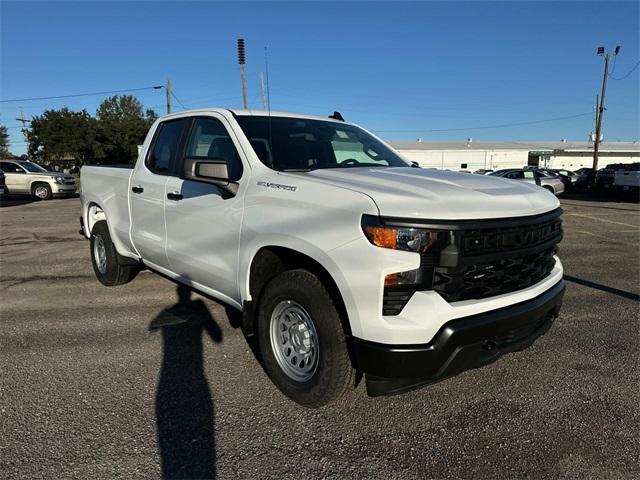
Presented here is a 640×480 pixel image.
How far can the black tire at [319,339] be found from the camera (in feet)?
8.57

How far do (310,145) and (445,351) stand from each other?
2107 mm

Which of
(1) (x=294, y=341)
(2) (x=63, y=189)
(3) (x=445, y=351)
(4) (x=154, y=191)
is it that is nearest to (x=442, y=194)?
(3) (x=445, y=351)

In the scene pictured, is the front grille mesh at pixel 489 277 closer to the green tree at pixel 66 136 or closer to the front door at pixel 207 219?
the front door at pixel 207 219

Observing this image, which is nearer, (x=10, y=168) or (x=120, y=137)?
(x=10, y=168)

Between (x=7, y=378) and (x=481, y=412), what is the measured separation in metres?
3.38

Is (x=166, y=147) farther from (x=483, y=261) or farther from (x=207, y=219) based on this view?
(x=483, y=261)

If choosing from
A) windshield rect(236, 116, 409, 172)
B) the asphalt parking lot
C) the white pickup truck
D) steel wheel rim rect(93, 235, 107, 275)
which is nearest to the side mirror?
the white pickup truck

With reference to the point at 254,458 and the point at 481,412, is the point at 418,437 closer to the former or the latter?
the point at 481,412

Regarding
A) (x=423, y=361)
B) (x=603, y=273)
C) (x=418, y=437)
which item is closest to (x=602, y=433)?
(x=418, y=437)

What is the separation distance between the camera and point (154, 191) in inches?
169

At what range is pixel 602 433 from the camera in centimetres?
274

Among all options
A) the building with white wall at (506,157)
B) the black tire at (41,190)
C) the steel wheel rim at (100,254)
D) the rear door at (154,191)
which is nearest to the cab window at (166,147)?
the rear door at (154,191)

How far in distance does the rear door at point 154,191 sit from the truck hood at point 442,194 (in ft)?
5.70

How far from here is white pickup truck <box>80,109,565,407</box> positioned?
2375 millimetres
